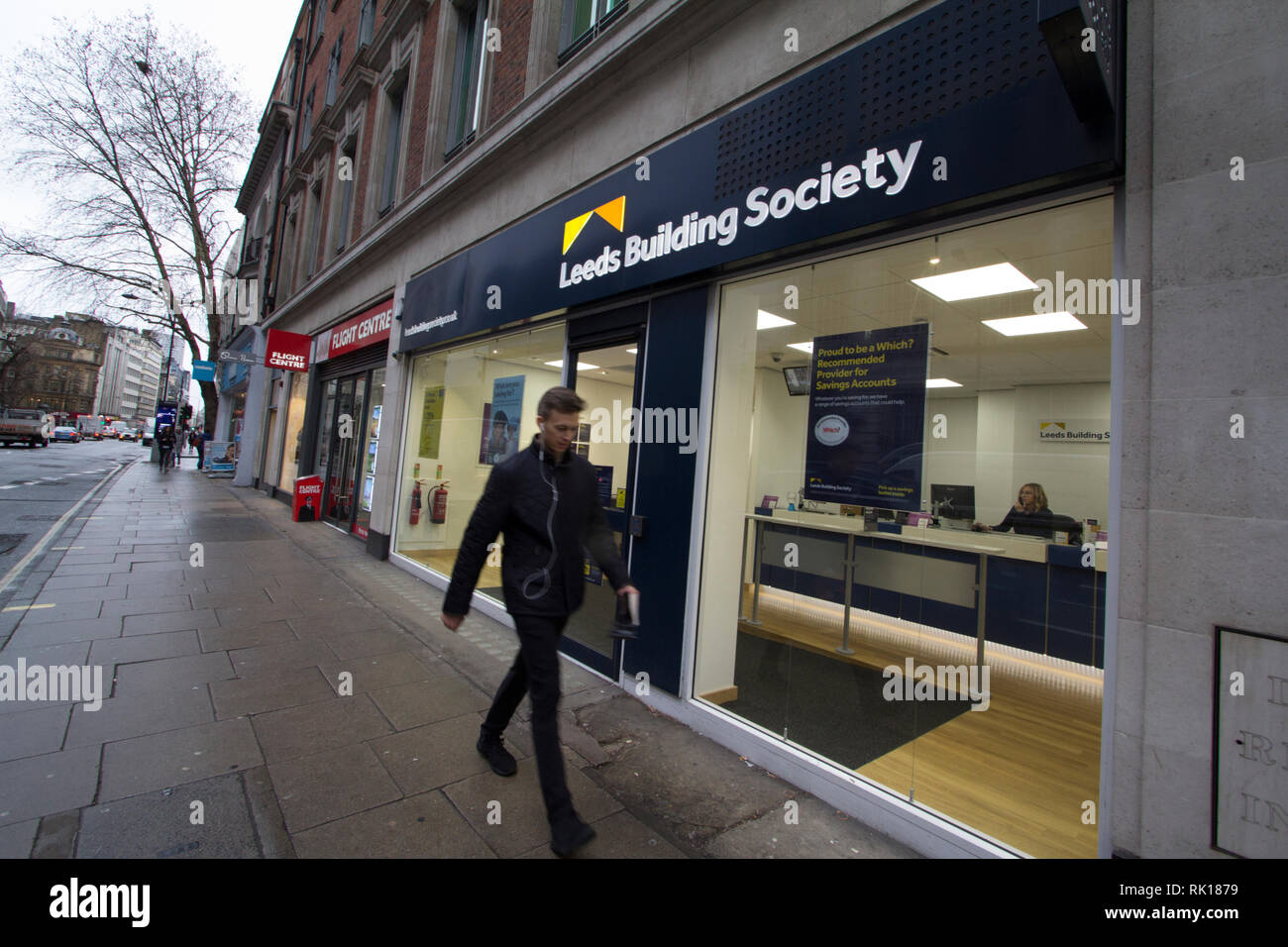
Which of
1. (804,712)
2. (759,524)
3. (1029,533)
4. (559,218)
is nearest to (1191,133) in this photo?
(1029,533)

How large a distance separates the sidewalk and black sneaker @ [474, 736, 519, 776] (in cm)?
5

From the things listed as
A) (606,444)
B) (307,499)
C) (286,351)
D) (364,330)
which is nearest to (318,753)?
(606,444)

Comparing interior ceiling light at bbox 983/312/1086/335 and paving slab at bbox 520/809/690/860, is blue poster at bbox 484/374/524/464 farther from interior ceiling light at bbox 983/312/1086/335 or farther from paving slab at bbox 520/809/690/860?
interior ceiling light at bbox 983/312/1086/335

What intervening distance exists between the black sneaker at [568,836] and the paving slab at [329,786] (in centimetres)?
93

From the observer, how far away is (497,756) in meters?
3.17

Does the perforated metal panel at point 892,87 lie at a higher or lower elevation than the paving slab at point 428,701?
higher

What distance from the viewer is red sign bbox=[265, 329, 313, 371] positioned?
1336cm

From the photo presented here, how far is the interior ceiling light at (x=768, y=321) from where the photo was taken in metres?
4.14

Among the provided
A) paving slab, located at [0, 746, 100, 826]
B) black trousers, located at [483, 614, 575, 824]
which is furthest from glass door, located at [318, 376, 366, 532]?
black trousers, located at [483, 614, 575, 824]

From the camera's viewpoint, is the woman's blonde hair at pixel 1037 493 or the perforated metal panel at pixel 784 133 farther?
the woman's blonde hair at pixel 1037 493

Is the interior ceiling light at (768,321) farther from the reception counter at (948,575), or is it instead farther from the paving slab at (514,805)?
the paving slab at (514,805)

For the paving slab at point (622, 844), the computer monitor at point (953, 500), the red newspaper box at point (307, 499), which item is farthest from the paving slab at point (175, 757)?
Result: the red newspaper box at point (307, 499)
